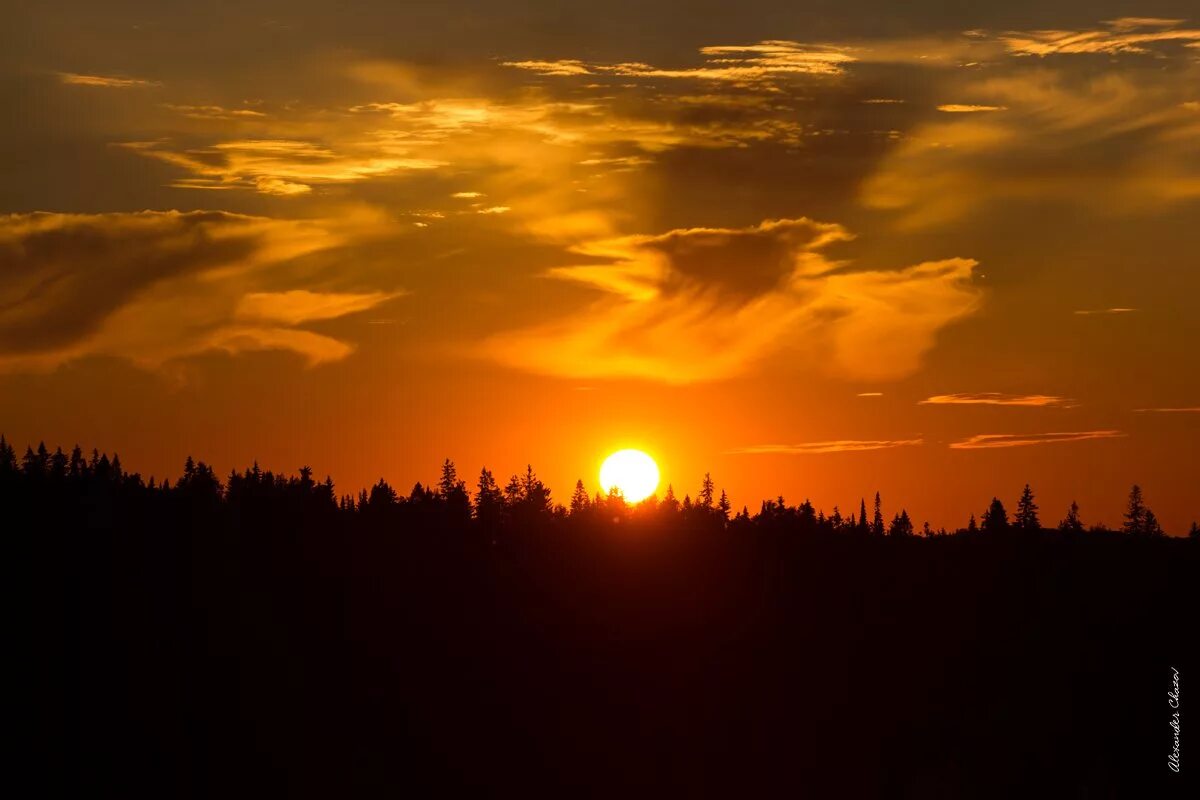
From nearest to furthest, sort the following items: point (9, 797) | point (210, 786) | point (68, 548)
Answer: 1. point (9, 797)
2. point (210, 786)
3. point (68, 548)

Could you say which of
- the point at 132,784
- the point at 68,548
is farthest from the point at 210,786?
the point at 68,548

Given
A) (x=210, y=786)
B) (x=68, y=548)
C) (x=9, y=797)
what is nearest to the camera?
(x=9, y=797)

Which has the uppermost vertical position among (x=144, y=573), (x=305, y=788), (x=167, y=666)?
(x=144, y=573)

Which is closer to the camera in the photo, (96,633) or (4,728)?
(4,728)

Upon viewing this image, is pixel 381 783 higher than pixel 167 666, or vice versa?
pixel 167 666

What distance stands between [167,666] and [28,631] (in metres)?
18.0

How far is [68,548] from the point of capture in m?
192

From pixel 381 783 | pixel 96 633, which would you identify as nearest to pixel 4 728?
pixel 96 633

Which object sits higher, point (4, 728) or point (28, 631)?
point (28, 631)

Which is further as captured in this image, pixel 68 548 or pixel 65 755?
pixel 68 548

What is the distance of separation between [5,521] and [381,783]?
6198cm

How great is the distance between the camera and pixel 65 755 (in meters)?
175

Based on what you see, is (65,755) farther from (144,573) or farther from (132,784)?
(144,573)

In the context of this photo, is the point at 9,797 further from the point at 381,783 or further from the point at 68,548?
the point at 381,783
